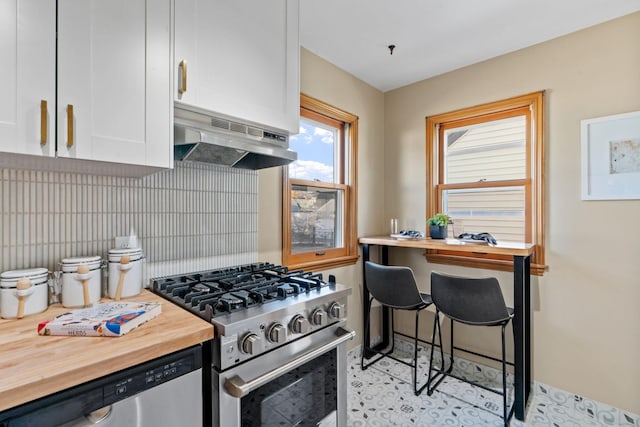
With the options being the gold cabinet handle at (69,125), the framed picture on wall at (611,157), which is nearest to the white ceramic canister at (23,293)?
the gold cabinet handle at (69,125)

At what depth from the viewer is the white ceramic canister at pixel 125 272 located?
51.4 inches

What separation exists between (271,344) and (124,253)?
2.47 feet

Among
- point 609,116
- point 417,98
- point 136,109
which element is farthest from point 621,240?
point 136,109

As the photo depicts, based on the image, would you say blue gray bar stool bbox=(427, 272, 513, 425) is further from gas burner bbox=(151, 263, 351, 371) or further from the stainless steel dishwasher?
the stainless steel dishwasher

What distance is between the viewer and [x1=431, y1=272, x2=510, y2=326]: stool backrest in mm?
1845

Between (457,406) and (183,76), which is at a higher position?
(183,76)

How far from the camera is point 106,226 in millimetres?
1403

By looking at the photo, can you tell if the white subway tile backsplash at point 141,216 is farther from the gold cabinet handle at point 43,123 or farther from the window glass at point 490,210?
the window glass at point 490,210

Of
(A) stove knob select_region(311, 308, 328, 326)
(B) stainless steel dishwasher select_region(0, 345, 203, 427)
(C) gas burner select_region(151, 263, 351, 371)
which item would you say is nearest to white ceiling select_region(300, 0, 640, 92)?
(C) gas burner select_region(151, 263, 351, 371)

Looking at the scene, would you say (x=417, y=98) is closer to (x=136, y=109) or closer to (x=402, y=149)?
(x=402, y=149)

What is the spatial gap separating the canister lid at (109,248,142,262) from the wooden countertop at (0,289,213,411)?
289 millimetres

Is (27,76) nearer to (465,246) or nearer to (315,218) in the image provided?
(315,218)

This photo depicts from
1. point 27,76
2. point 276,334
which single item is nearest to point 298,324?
point 276,334

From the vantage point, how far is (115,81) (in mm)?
1095
